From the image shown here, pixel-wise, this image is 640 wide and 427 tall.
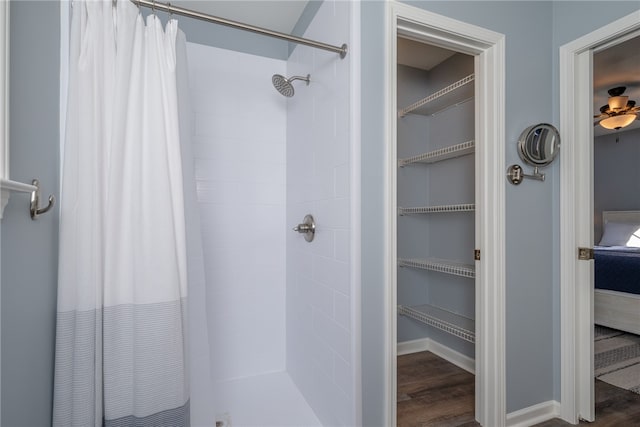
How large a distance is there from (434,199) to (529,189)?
39.6 inches

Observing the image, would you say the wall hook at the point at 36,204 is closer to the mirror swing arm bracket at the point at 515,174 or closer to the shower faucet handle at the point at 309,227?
the shower faucet handle at the point at 309,227

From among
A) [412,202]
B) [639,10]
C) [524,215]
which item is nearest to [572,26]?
[639,10]

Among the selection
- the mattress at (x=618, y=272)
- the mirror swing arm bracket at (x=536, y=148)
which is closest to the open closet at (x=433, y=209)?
the mirror swing arm bracket at (x=536, y=148)

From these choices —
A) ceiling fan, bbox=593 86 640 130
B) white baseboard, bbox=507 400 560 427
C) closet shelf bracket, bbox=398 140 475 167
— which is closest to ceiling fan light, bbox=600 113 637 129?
ceiling fan, bbox=593 86 640 130

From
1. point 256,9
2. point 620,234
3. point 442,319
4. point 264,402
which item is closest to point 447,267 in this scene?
point 442,319

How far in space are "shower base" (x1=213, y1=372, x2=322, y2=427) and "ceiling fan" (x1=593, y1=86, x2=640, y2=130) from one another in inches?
148

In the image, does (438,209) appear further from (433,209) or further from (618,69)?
(618,69)

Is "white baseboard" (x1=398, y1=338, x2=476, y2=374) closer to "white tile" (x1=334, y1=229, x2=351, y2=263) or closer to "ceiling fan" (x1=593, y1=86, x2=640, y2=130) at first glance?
"white tile" (x1=334, y1=229, x2=351, y2=263)

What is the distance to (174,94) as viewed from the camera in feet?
3.76

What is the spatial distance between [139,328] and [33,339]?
0.27m

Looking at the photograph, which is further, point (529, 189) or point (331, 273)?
point (529, 189)

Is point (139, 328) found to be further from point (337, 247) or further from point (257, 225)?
point (257, 225)

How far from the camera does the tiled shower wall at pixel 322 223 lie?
1.45m

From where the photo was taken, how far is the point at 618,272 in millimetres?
3191
